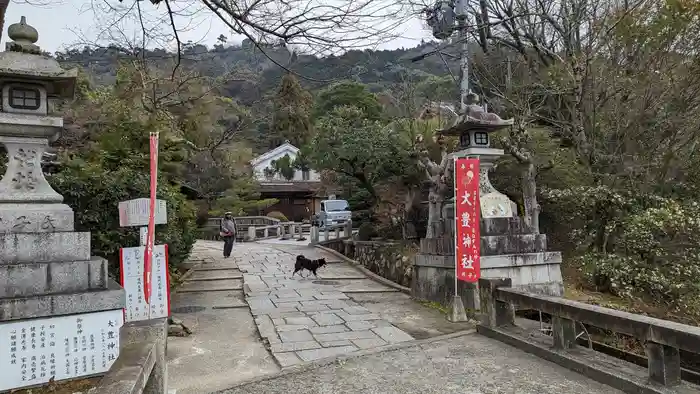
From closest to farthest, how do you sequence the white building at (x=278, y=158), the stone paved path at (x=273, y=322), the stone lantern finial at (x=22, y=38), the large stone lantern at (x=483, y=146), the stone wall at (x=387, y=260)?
the stone lantern finial at (x=22, y=38)
the stone paved path at (x=273, y=322)
the large stone lantern at (x=483, y=146)
the stone wall at (x=387, y=260)
the white building at (x=278, y=158)

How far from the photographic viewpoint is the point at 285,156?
43.9 m

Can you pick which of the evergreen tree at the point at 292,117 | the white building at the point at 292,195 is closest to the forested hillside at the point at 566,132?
the white building at the point at 292,195

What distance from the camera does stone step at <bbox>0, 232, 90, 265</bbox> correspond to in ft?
13.8

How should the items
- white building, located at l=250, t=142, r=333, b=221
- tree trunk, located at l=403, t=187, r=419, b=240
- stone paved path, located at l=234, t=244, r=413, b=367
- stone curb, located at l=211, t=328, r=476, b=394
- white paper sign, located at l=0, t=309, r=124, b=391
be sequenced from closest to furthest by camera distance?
white paper sign, located at l=0, t=309, r=124, b=391
stone curb, located at l=211, t=328, r=476, b=394
stone paved path, located at l=234, t=244, r=413, b=367
tree trunk, located at l=403, t=187, r=419, b=240
white building, located at l=250, t=142, r=333, b=221

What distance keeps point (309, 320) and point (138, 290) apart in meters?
2.96

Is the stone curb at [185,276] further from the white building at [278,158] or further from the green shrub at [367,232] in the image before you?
the white building at [278,158]

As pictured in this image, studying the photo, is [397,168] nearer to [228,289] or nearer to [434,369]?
[228,289]

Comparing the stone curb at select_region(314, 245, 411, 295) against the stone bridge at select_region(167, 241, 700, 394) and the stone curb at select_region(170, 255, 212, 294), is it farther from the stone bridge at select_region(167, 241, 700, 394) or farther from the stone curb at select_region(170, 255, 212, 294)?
the stone curb at select_region(170, 255, 212, 294)

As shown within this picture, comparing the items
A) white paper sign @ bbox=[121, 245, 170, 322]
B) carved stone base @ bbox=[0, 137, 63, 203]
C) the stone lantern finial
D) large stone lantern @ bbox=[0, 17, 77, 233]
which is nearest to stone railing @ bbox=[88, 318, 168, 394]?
large stone lantern @ bbox=[0, 17, 77, 233]

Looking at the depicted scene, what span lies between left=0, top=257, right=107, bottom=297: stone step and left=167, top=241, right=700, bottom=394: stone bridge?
143 centimetres

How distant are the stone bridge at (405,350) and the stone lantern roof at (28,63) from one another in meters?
3.42

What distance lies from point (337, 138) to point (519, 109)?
20.2 ft

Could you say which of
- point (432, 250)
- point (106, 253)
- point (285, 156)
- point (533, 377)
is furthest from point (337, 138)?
point (285, 156)

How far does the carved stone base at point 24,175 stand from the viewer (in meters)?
4.48
